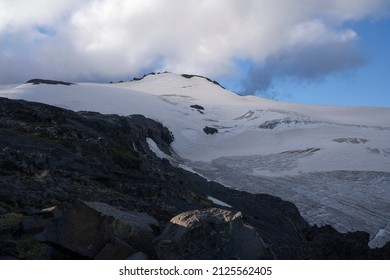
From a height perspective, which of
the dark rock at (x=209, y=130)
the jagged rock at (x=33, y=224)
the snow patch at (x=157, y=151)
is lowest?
the jagged rock at (x=33, y=224)

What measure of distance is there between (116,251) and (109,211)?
4.61 feet

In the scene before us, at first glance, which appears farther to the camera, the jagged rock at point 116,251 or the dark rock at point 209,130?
the dark rock at point 209,130

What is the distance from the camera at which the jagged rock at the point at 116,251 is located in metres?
8.45

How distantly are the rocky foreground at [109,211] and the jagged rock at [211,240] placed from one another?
23 millimetres

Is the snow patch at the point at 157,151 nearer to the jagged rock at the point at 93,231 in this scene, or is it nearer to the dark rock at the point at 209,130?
the dark rock at the point at 209,130

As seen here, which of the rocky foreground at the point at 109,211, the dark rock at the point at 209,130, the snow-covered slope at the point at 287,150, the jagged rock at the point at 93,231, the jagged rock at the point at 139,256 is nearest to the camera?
the jagged rock at the point at 139,256

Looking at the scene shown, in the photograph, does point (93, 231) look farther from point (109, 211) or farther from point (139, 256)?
point (139, 256)

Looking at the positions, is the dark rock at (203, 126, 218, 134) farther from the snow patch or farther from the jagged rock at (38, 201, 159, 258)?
the jagged rock at (38, 201, 159, 258)

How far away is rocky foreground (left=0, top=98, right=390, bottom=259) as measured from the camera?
9.09 meters

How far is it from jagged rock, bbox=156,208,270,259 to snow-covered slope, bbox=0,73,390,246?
2237cm

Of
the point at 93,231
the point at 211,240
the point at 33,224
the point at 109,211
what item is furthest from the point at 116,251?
the point at 33,224

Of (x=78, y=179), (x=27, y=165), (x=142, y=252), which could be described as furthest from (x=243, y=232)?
(x=27, y=165)

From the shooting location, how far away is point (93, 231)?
916cm

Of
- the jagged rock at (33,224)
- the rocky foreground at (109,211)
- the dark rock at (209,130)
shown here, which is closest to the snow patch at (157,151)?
the rocky foreground at (109,211)
